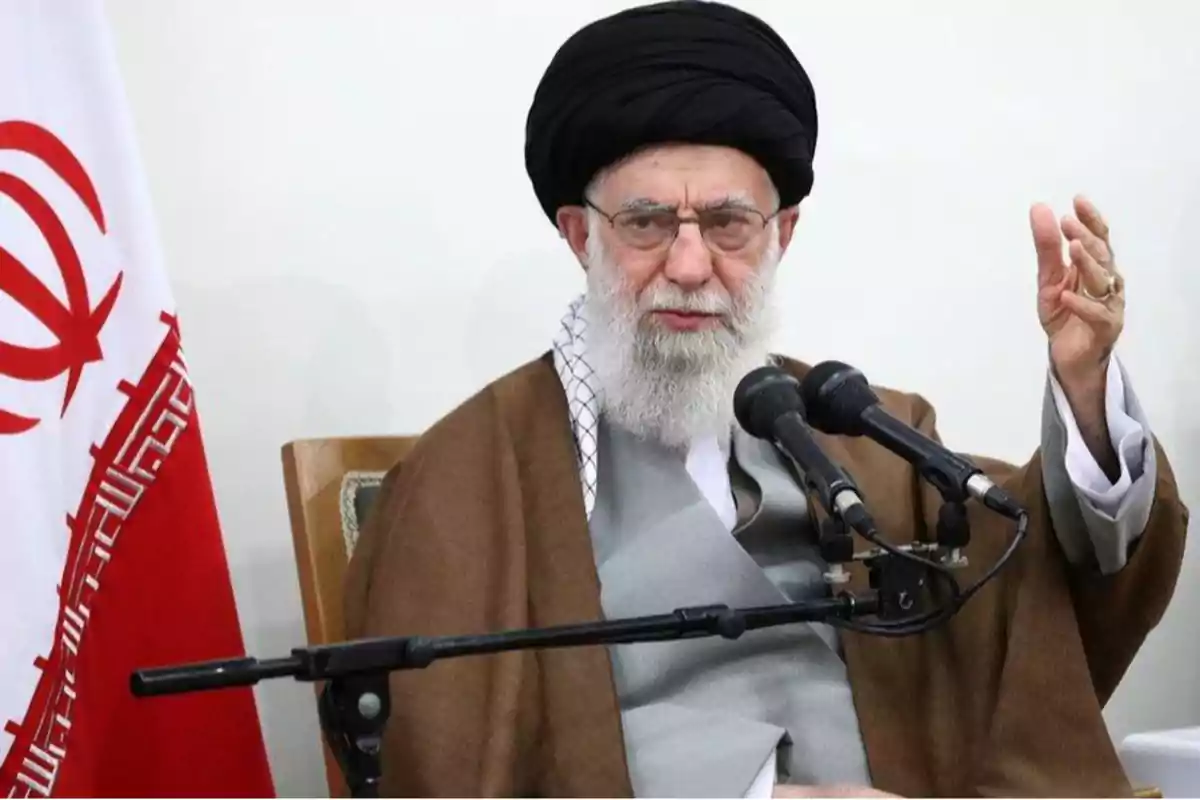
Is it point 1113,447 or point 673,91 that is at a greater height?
point 673,91

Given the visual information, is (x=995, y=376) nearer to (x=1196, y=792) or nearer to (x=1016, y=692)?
(x=1196, y=792)

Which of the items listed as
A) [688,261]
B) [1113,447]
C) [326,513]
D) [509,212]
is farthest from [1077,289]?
[509,212]

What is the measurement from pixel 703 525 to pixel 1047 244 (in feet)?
1.68

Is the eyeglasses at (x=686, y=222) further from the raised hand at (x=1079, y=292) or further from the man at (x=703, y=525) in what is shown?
the raised hand at (x=1079, y=292)

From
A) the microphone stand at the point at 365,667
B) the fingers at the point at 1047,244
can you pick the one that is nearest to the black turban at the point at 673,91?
A: the fingers at the point at 1047,244

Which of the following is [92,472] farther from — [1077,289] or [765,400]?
[1077,289]

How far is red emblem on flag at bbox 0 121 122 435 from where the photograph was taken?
1.45 m

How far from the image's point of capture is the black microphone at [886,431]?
1194mm

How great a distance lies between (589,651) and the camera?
151 centimetres

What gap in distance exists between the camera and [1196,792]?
6.09ft

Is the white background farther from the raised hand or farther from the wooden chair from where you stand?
the raised hand

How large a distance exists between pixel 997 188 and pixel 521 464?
1369 millimetres

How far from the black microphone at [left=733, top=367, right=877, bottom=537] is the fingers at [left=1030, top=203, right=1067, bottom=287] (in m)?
0.35

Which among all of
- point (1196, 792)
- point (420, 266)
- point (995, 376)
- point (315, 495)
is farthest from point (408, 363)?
point (1196, 792)
